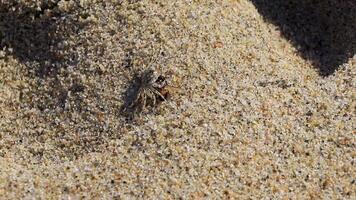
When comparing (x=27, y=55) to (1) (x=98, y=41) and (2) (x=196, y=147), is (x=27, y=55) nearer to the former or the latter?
(1) (x=98, y=41)

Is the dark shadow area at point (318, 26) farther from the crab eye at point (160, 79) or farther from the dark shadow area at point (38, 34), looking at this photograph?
the dark shadow area at point (38, 34)

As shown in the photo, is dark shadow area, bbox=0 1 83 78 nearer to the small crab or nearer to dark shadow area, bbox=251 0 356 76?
the small crab

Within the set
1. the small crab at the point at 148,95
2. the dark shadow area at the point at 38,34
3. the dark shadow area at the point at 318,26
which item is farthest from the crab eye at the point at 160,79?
the dark shadow area at the point at 318,26

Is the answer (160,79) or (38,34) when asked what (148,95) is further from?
(38,34)

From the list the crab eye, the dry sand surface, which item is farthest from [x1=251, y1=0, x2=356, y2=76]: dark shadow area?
the crab eye

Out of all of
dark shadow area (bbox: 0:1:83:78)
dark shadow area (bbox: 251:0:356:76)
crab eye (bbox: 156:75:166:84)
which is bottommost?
dark shadow area (bbox: 0:1:83:78)
